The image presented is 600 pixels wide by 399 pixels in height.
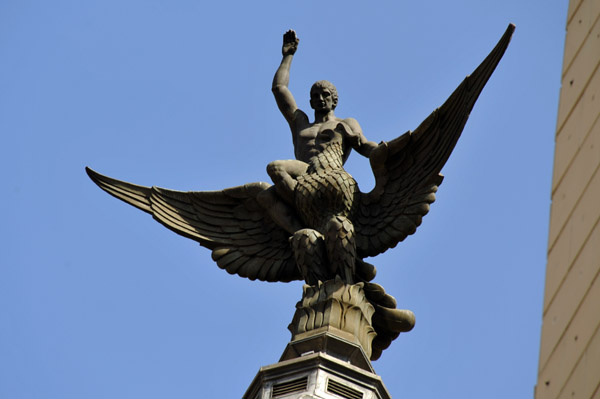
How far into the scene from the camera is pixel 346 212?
17.0 m

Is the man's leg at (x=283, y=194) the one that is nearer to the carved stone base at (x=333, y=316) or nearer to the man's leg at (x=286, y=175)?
the man's leg at (x=286, y=175)

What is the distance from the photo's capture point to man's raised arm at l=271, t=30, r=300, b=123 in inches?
723

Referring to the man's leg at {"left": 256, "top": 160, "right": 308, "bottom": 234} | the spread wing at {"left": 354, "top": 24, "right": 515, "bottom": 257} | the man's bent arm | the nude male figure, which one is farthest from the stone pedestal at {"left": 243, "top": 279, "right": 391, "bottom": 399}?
the man's bent arm

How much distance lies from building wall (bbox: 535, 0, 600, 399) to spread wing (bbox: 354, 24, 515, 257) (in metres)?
4.53

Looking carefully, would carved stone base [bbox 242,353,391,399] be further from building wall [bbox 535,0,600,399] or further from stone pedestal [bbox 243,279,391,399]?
building wall [bbox 535,0,600,399]

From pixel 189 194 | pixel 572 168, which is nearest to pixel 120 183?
pixel 189 194

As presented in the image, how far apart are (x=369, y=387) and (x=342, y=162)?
2.98 m

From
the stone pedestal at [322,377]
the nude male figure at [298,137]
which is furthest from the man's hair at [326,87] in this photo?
the stone pedestal at [322,377]

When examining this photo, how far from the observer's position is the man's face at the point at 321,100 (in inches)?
707

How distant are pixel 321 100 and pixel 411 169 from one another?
144cm

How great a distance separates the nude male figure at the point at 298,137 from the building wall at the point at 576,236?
537 centimetres

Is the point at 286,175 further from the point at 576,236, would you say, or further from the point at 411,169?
the point at 576,236

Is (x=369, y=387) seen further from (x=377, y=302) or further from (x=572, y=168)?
(x=572, y=168)

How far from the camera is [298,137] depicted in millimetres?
17953
